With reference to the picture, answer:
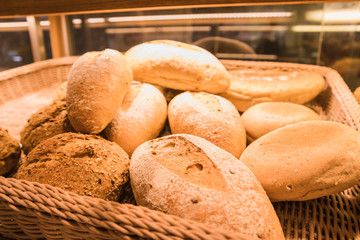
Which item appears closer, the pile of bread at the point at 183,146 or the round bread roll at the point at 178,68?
the pile of bread at the point at 183,146

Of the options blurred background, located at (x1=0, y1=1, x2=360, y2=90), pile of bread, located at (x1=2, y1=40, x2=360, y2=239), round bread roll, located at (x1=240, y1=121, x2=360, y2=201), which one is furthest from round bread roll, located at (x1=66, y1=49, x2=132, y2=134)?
blurred background, located at (x1=0, y1=1, x2=360, y2=90)

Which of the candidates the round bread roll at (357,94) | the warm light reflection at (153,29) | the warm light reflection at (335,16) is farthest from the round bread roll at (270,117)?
the warm light reflection at (153,29)

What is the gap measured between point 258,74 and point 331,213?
36.3 inches

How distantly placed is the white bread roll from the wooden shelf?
40cm

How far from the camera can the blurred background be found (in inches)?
70.3

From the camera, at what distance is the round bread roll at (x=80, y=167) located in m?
0.78

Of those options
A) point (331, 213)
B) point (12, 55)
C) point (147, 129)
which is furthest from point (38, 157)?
point (12, 55)

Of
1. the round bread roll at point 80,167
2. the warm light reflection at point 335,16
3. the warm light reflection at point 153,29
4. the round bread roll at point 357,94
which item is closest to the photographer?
the round bread roll at point 80,167

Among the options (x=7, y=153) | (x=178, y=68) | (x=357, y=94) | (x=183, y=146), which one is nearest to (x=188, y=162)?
(x=183, y=146)

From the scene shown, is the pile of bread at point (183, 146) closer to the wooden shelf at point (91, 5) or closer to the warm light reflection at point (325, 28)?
the wooden shelf at point (91, 5)

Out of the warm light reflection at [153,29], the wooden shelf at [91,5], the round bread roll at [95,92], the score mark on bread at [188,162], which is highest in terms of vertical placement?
the wooden shelf at [91,5]

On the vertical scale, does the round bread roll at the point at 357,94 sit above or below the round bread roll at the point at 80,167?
above

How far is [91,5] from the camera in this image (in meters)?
1.04

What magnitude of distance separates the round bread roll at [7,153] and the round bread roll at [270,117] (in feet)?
3.21
